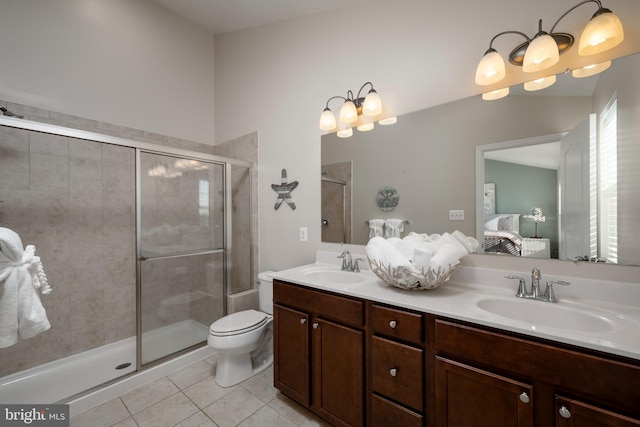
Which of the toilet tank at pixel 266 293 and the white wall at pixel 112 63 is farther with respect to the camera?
the toilet tank at pixel 266 293

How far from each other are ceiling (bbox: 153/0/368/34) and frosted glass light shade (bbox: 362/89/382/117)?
77cm

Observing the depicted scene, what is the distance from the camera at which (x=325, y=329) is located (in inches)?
54.4

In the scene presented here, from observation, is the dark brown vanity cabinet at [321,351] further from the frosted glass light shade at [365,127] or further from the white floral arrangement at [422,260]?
the frosted glass light shade at [365,127]

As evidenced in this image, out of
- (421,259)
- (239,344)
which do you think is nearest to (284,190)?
(239,344)

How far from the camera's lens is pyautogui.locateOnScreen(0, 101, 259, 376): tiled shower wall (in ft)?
5.85

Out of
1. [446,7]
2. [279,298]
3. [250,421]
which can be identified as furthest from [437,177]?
[250,421]

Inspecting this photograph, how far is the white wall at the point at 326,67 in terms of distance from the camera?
137cm

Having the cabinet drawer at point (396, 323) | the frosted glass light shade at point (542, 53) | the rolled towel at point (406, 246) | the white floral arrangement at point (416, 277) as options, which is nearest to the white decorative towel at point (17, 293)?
the cabinet drawer at point (396, 323)

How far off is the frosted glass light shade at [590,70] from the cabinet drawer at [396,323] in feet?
4.38

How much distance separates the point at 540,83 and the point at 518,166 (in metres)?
0.41

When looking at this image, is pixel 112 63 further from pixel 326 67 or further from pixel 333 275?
pixel 333 275

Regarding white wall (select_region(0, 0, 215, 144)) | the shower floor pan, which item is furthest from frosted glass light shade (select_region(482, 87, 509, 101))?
the shower floor pan

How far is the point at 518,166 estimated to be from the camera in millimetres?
1308

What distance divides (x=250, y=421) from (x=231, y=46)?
11.2 feet
